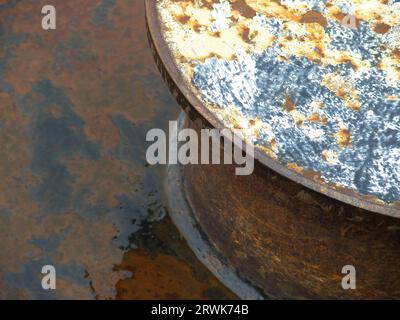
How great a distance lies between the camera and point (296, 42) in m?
2.17

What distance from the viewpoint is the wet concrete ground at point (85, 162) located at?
103 inches

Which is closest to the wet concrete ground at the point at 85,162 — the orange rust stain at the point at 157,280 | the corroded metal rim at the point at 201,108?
the orange rust stain at the point at 157,280

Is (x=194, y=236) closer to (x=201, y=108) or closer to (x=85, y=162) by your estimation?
(x=85, y=162)

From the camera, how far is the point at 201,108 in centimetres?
195

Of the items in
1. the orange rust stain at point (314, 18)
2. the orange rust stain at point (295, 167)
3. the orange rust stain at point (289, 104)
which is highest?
the orange rust stain at point (314, 18)

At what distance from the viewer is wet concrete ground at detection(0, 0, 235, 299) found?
261 centimetres

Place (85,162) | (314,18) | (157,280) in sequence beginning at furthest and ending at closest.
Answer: (85,162), (157,280), (314,18)

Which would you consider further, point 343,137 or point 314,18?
point 314,18

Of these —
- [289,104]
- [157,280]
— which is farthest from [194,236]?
[289,104]

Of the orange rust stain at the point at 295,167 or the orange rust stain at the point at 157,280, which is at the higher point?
the orange rust stain at the point at 295,167

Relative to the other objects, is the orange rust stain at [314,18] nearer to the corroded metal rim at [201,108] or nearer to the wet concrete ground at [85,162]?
the corroded metal rim at [201,108]

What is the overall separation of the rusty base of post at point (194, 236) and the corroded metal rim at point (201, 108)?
0.75m

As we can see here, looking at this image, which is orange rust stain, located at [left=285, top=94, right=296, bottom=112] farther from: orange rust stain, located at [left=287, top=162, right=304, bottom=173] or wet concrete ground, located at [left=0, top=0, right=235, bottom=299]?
wet concrete ground, located at [left=0, top=0, right=235, bottom=299]

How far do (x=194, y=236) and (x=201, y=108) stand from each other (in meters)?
0.86
